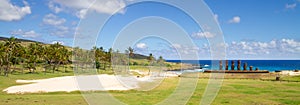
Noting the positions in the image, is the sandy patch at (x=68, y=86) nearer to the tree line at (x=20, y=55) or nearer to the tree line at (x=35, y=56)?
the tree line at (x=35, y=56)

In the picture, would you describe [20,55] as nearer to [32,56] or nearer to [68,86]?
[32,56]

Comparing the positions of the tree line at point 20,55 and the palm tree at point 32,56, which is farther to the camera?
the palm tree at point 32,56

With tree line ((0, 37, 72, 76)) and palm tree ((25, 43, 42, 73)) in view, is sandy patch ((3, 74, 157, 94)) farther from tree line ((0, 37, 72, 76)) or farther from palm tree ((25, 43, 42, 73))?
palm tree ((25, 43, 42, 73))

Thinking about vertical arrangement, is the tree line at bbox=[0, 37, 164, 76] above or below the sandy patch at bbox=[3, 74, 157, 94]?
above

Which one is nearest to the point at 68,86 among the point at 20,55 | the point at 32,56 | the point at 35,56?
the point at 20,55

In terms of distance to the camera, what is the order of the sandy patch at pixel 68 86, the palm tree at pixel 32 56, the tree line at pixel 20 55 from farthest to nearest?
the palm tree at pixel 32 56 → the tree line at pixel 20 55 → the sandy patch at pixel 68 86

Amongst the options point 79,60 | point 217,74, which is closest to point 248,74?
point 217,74

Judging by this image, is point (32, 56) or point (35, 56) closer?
point (32, 56)

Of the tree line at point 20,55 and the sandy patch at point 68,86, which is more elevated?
the tree line at point 20,55

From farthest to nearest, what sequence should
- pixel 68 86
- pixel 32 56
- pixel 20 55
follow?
pixel 32 56 < pixel 20 55 < pixel 68 86

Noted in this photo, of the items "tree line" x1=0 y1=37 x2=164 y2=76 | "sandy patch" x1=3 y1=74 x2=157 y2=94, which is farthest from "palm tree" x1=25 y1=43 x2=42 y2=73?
"sandy patch" x1=3 y1=74 x2=157 y2=94

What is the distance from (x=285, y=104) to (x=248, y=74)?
52.5m

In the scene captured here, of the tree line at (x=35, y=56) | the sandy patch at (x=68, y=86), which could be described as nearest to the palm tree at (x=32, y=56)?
the tree line at (x=35, y=56)

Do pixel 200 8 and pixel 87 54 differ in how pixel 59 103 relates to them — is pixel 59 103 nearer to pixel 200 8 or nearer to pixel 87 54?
pixel 200 8
